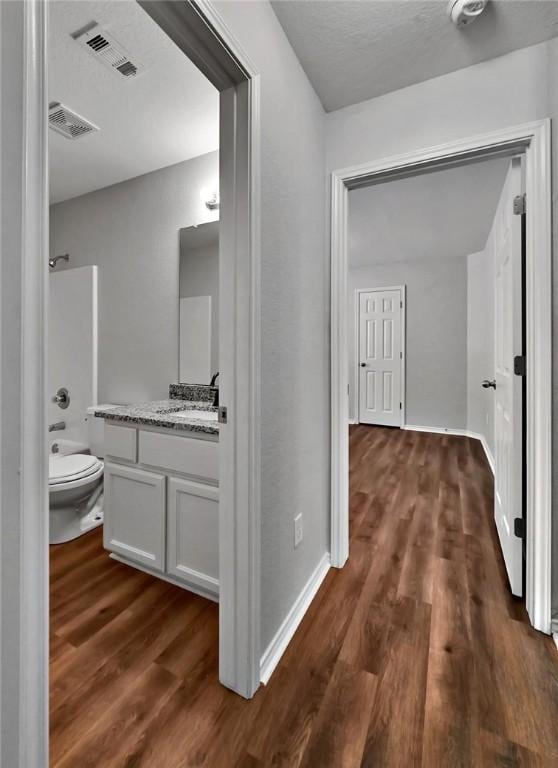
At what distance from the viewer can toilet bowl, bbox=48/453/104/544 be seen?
201 centimetres

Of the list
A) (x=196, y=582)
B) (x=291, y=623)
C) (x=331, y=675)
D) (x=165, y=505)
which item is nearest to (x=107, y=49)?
(x=165, y=505)

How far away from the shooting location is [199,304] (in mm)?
2332

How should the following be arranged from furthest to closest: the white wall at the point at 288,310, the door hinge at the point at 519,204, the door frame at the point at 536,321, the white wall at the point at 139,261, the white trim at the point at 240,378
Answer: the white wall at the point at 139,261 → the door hinge at the point at 519,204 → the door frame at the point at 536,321 → the white wall at the point at 288,310 → the white trim at the point at 240,378

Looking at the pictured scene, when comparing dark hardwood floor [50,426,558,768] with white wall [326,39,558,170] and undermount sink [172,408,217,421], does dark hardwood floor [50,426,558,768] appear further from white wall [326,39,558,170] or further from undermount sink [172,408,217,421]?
white wall [326,39,558,170]

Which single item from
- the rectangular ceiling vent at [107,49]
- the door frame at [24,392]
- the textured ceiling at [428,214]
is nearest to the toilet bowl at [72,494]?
the door frame at [24,392]

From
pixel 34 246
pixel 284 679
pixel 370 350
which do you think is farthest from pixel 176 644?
pixel 370 350

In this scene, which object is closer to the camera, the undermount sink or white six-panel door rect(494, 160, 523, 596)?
white six-panel door rect(494, 160, 523, 596)

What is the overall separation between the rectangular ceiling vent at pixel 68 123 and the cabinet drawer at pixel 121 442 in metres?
1.67

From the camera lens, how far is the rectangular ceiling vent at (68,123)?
1.92m

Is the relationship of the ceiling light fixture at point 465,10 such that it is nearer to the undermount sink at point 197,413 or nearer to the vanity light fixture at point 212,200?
the vanity light fixture at point 212,200

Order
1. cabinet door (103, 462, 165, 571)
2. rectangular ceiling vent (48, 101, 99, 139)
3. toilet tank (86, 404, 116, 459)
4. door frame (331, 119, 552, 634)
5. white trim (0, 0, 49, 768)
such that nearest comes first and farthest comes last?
white trim (0, 0, 49, 768) → door frame (331, 119, 552, 634) → cabinet door (103, 462, 165, 571) → rectangular ceiling vent (48, 101, 99, 139) → toilet tank (86, 404, 116, 459)

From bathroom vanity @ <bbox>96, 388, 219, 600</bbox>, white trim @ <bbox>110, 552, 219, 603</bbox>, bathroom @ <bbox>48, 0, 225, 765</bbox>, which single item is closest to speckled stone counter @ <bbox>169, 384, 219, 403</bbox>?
bathroom @ <bbox>48, 0, 225, 765</bbox>

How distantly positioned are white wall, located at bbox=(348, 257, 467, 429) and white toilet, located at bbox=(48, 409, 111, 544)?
437cm

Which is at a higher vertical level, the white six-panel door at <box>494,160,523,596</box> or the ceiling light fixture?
the ceiling light fixture
